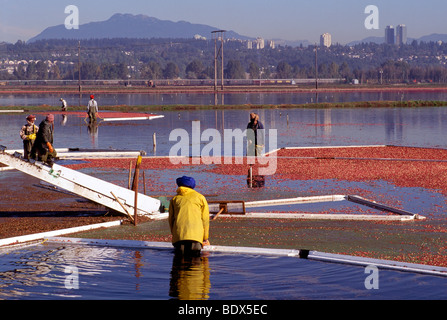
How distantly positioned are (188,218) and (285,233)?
4.38 meters

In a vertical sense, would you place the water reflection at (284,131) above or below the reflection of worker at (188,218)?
below

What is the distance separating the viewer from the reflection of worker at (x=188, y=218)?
1300cm

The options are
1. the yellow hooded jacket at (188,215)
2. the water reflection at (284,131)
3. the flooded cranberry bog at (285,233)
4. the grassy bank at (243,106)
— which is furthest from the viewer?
the grassy bank at (243,106)

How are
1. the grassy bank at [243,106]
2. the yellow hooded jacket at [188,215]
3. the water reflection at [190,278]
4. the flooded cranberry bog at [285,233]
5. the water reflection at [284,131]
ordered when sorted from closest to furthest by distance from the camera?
the water reflection at [190,278] → the flooded cranberry bog at [285,233] → the yellow hooded jacket at [188,215] → the water reflection at [284,131] → the grassy bank at [243,106]

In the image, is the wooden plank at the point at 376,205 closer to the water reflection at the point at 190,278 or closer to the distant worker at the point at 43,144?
the water reflection at the point at 190,278

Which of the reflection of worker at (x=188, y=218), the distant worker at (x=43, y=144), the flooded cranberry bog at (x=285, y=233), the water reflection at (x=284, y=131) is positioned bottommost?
the flooded cranberry bog at (x=285, y=233)

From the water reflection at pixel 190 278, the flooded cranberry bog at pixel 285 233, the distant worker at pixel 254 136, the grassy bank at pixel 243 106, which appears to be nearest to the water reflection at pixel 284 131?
the flooded cranberry bog at pixel 285 233

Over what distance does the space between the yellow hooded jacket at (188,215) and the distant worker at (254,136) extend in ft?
50.8

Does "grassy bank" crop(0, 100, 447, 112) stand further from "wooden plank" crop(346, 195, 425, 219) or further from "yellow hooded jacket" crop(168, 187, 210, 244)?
"yellow hooded jacket" crop(168, 187, 210, 244)

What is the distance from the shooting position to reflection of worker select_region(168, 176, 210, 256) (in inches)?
512

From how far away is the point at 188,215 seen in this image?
13.0m

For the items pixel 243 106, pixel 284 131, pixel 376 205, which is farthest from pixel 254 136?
pixel 243 106

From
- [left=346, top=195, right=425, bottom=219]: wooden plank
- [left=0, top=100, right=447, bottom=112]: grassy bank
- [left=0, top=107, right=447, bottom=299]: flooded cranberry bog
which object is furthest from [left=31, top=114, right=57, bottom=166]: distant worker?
[left=0, top=100, right=447, bottom=112]: grassy bank
